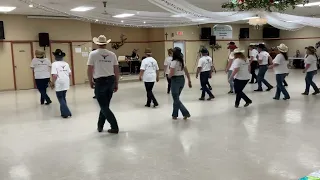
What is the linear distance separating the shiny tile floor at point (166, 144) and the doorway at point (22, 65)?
5.73m

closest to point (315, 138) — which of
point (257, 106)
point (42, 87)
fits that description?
point (257, 106)

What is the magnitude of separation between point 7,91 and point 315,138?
1089 cm

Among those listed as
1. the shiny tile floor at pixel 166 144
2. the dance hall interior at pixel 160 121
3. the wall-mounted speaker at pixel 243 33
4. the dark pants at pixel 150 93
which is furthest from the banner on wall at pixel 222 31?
the dark pants at pixel 150 93

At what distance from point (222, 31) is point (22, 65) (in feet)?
36.9

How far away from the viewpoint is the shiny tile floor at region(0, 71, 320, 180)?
332 centimetres

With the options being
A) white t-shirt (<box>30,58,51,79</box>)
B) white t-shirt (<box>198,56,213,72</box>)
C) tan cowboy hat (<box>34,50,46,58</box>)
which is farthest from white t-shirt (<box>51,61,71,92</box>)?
white t-shirt (<box>198,56,213,72</box>)

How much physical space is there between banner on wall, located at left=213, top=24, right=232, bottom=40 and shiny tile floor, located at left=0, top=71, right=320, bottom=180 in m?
11.8

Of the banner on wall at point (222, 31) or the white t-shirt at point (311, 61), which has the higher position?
the banner on wall at point (222, 31)

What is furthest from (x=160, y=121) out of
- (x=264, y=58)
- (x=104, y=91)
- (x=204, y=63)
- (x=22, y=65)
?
(x=22, y=65)

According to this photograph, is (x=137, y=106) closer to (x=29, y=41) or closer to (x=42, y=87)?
(x=42, y=87)

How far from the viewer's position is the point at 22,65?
1250 cm

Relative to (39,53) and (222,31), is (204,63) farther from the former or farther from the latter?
(222,31)

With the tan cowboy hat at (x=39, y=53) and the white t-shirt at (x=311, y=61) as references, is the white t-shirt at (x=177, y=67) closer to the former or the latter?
the tan cowboy hat at (x=39, y=53)

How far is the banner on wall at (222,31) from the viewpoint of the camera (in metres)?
18.4
